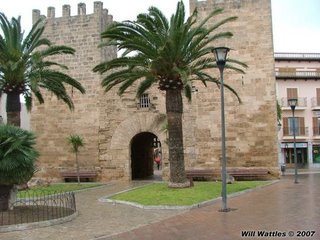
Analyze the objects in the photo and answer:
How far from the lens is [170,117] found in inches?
691

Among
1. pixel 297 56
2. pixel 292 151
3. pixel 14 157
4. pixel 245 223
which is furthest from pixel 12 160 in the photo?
pixel 297 56

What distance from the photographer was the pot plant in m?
11.1

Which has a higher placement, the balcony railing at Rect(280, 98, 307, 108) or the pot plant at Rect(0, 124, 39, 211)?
the balcony railing at Rect(280, 98, 307, 108)

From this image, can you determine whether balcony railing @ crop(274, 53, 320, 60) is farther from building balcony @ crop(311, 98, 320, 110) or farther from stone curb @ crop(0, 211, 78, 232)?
stone curb @ crop(0, 211, 78, 232)

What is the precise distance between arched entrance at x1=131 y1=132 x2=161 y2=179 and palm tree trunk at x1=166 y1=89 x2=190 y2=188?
7986 millimetres

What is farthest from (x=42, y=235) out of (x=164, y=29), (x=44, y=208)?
(x=164, y=29)

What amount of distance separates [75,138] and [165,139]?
4.87m

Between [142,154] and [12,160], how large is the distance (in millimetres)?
17909

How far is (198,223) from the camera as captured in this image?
1049 centimetres

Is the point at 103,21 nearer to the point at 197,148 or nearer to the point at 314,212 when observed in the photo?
the point at 197,148

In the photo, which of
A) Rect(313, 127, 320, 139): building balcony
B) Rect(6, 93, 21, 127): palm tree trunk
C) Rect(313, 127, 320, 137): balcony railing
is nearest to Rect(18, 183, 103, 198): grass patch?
Rect(6, 93, 21, 127): palm tree trunk

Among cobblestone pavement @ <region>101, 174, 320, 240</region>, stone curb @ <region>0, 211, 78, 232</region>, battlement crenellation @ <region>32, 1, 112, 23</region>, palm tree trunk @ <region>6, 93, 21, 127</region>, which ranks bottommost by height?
cobblestone pavement @ <region>101, 174, 320, 240</region>

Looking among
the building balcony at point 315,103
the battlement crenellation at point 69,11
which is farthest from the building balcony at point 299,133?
the battlement crenellation at point 69,11

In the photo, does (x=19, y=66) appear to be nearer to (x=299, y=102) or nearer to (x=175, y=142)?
(x=175, y=142)
